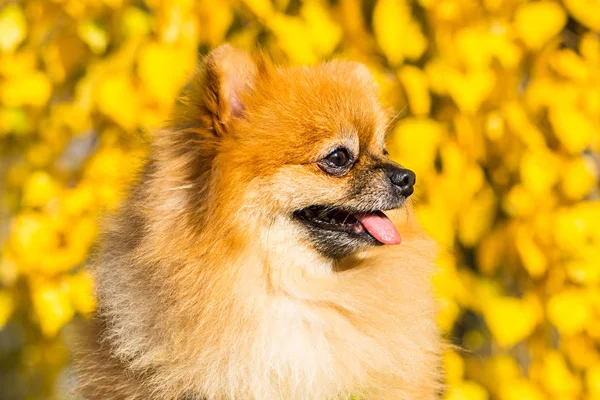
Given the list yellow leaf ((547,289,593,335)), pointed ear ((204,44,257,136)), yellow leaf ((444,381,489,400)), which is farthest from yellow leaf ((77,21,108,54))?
yellow leaf ((547,289,593,335))

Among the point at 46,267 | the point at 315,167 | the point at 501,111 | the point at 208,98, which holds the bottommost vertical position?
the point at 46,267

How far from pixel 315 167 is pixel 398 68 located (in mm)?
1052

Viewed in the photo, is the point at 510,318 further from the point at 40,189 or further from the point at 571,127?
the point at 40,189

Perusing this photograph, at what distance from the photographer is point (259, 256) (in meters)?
2.29

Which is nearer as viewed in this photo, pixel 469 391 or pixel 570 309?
pixel 570 309

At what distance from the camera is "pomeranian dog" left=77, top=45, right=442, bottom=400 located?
7.35 feet

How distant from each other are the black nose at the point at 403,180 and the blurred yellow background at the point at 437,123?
576mm

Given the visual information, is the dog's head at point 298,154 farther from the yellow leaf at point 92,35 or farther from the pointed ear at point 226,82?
the yellow leaf at point 92,35

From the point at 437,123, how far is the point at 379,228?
931 mm

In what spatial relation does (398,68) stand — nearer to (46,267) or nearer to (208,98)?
(208,98)

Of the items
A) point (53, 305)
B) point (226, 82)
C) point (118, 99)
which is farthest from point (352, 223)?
point (53, 305)

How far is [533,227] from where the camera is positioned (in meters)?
3.21

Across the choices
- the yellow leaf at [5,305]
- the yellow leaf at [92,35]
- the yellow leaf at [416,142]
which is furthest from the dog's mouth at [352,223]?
the yellow leaf at [5,305]

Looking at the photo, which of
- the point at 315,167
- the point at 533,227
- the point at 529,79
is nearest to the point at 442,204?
the point at 533,227
